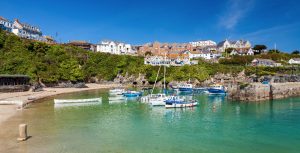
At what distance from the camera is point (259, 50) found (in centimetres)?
14175

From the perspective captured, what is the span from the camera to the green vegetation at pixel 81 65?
86.6 metres

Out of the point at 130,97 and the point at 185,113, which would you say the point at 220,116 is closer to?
the point at 185,113

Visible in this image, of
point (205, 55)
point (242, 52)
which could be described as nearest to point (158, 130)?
point (205, 55)

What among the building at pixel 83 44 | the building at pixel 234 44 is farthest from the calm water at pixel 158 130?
the building at pixel 234 44

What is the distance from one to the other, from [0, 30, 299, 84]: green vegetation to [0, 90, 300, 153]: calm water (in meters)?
46.5

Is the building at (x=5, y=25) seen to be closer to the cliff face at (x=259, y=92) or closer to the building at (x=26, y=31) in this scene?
the building at (x=26, y=31)

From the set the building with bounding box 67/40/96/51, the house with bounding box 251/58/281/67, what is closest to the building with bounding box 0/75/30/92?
the building with bounding box 67/40/96/51

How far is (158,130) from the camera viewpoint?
3027 centimetres

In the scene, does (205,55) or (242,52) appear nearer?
(205,55)

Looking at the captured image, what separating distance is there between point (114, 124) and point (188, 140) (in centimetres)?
1061

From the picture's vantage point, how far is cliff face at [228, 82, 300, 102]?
2122 inches

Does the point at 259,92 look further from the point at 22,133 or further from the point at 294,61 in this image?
the point at 294,61

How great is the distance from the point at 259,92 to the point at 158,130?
31.2 metres

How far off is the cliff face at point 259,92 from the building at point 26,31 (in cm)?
9218
